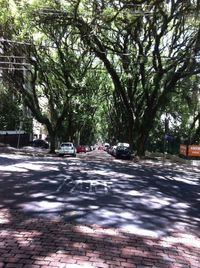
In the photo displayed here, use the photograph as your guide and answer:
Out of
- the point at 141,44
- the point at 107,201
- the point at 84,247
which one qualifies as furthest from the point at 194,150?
the point at 84,247

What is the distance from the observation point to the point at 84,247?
7047mm

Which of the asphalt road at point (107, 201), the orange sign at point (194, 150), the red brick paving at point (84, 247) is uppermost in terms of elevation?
the orange sign at point (194, 150)

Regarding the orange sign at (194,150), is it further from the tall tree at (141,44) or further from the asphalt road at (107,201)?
the asphalt road at (107,201)

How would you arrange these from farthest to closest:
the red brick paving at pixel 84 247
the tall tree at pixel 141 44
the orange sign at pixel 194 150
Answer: the orange sign at pixel 194 150, the tall tree at pixel 141 44, the red brick paving at pixel 84 247

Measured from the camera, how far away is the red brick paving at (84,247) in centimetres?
628

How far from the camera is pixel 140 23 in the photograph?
102 feet

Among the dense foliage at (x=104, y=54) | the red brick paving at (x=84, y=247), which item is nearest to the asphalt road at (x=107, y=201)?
the red brick paving at (x=84, y=247)

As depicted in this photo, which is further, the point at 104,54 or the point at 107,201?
the point at 104,54

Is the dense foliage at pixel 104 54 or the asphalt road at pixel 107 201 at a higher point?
the dense foliage at pixel 104 54

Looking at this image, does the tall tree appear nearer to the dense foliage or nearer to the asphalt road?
the dense foliage

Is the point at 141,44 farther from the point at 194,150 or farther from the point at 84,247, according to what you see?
the point at 84,247

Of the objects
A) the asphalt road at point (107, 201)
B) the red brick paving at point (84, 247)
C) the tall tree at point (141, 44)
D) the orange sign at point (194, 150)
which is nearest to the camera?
the red brick paving at point (84, 247)

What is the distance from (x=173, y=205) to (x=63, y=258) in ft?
21.7

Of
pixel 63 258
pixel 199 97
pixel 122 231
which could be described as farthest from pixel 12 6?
pixel 199 97
